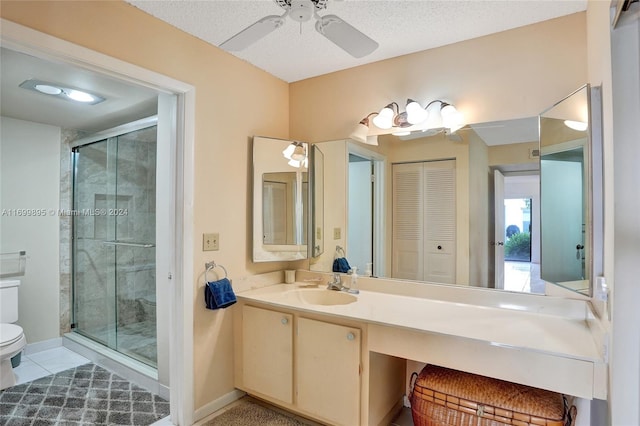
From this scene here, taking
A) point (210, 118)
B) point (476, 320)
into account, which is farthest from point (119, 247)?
→ point (476, 320)

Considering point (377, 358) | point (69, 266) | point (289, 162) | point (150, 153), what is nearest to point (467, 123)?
point (289, 162)

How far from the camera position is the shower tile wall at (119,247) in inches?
115

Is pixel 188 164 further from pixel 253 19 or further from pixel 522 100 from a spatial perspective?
pixel 522 100

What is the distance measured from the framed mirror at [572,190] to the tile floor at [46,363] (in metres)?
3.71

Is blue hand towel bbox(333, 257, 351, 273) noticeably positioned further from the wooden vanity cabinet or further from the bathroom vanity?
the wooden vanity cabinet

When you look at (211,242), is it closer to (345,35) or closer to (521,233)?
(345,35)

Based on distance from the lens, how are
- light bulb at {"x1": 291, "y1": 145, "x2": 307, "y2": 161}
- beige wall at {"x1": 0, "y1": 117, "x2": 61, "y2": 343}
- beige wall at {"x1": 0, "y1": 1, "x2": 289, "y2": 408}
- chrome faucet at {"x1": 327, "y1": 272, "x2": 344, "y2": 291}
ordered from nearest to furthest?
beige wall at {"x1": 0, "y1": 1, "x2": 289, "y2": 408} → chrome faucet at {"x1": 327, "y1": 272, "x2": 344, "y2": 291} → light bulb at {"x1": 291, "y1": 145, "x2": 307, "y2": 161} → beige wall at {"x1": 0, "y1": 117, "x2": 61, "y2": 343}

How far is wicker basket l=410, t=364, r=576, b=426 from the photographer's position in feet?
4.93

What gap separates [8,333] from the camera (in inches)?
100

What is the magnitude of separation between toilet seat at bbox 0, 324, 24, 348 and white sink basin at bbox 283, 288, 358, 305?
6.59ft

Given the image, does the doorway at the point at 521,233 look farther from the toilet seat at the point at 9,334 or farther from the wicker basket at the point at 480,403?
the toilet seat at the point at 9,334

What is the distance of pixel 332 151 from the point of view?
2633 millimetres

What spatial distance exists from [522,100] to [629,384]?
4.88 ft

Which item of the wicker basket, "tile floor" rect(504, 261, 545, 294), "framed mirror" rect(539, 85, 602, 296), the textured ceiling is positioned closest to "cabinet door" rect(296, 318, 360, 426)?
the wicker basket
